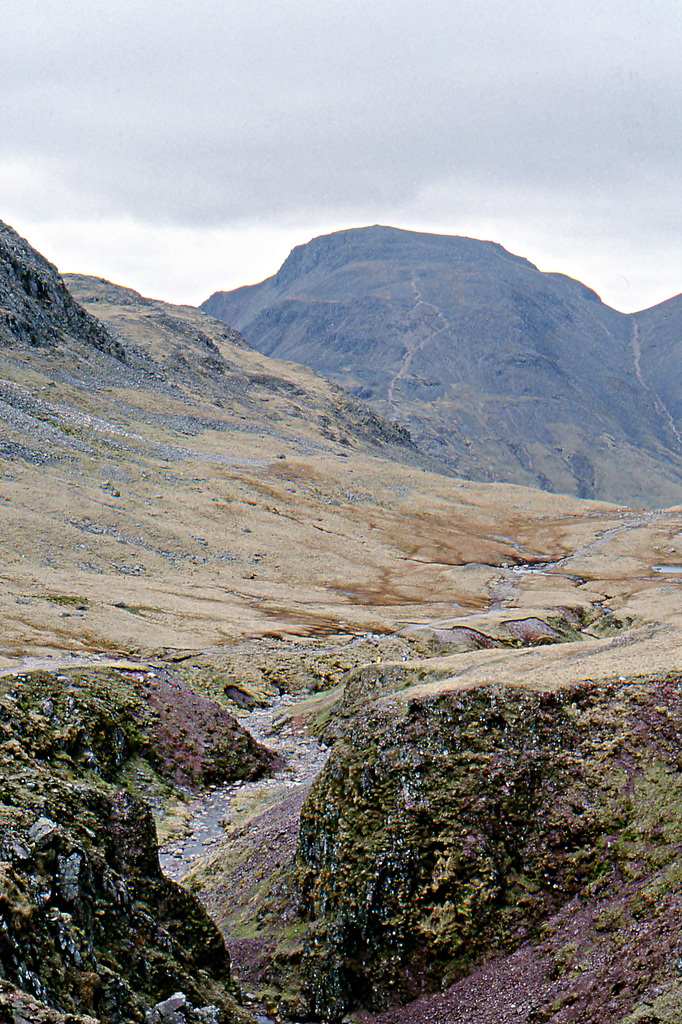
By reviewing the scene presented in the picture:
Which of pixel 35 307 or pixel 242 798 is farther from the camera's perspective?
pixel 35 307

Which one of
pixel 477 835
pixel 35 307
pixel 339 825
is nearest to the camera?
pixel 477 835

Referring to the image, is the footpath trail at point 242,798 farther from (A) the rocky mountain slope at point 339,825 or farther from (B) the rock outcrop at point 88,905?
(B) the rock outcrop at point 88,905

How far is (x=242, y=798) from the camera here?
33375mm

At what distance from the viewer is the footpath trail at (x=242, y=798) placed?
29.0 meters

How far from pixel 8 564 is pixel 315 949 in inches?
2443

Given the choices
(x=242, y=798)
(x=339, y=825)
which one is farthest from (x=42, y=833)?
(x=242, y=798)

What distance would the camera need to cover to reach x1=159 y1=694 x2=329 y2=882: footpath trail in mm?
29016

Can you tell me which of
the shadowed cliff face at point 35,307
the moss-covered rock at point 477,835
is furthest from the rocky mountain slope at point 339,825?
the shadowed cliff face at point 35,307

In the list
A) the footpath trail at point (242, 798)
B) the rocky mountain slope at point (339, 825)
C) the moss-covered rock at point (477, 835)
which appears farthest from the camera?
the footpath trail at point (242, 798)

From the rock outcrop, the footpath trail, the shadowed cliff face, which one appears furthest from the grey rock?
the shadowed cliff face

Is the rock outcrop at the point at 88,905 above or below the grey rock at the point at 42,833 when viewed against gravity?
below

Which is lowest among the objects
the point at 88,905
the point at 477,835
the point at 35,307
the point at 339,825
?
the point at 339,825

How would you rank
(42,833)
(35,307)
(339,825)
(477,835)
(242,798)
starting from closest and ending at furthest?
1. (42,833)
2. (477,835)
3. (339,825)
4. (242,798)
5. (35,307)

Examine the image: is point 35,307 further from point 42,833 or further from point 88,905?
point 88,905
